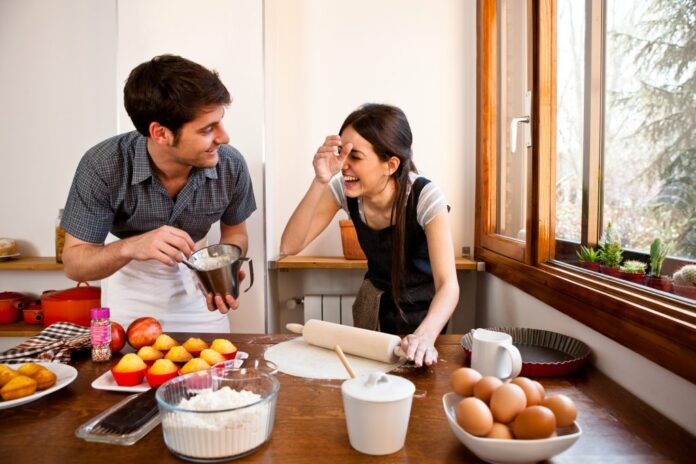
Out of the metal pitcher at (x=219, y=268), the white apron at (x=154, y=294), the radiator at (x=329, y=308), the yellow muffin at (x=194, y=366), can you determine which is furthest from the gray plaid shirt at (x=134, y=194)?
the radiator at (x=329, y=308)

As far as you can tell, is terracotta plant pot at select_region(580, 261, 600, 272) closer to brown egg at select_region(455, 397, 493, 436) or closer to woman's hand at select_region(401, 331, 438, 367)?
woman's hand at select_region(401, 331, 438, 367)

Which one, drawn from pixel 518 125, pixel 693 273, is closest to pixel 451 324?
pixel 518 125

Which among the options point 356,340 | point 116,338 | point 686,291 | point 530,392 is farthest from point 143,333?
point 686,291

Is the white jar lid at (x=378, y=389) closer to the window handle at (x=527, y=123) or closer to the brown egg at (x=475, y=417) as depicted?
the brown egg at (x=475, y=417)

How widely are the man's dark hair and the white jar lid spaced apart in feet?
3.52

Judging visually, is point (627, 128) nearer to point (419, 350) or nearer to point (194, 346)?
point (419, 350)

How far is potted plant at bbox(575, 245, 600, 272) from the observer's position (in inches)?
55.6

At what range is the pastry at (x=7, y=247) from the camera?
2596 millimetres

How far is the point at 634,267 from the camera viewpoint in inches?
48.2

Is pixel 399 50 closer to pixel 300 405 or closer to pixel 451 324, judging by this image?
pixel 451 324

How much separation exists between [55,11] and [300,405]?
2843 millimetres

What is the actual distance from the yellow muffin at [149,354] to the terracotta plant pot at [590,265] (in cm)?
122

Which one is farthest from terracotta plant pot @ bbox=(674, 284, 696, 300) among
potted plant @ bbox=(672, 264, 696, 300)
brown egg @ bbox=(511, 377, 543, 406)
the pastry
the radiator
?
the pastry

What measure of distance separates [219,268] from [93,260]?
515 mm
